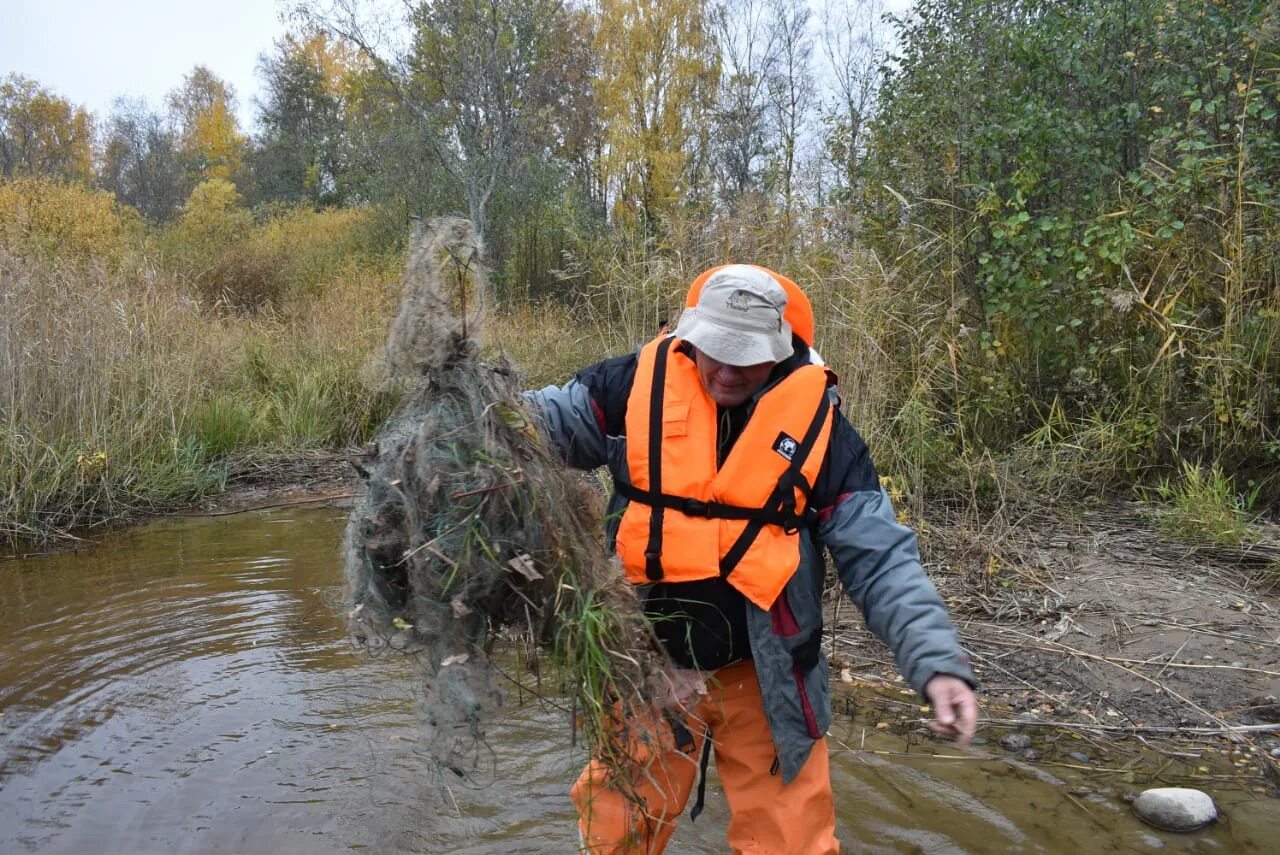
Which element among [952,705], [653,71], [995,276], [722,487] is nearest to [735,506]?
[722,487]

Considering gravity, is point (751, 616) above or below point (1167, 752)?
above

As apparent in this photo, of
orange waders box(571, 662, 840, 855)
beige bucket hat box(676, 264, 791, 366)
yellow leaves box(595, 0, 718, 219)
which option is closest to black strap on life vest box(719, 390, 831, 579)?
beige bucket hat box(676, 264, 791, 366)

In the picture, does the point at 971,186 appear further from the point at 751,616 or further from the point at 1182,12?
the point at 751,616

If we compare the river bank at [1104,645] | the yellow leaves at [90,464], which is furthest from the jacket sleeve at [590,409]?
the yellow leaves at [90,464]

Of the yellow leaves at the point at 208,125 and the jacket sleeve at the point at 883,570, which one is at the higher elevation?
the yellow leaves at the point at 208,125

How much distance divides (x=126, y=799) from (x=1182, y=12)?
7.99 m

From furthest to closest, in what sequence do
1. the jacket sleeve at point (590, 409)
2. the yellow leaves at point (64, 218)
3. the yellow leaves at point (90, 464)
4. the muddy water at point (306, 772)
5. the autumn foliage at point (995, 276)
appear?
the yellow leaves at point (64, 218)
the yellow leaves at point (90, 464)
the autumn foliage at point (995, 276)
the muddy water at point (306, 772)
the jacket sleeve at point (590, 409)

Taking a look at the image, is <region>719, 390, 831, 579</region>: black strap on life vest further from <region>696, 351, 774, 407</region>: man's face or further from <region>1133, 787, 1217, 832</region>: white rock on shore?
<region>1133, 787, 1217, 832</region>: white rock on shore

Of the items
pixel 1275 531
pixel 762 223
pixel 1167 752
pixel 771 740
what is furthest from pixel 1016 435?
pixel 771 740

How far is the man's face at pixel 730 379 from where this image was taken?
7.90ft

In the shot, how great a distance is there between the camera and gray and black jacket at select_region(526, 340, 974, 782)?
225 centimetres

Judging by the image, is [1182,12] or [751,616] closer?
[751,616]

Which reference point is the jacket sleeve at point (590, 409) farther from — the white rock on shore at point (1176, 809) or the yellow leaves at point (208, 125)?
the yellow leaves at point (208, 125)

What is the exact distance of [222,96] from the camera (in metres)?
52.0
